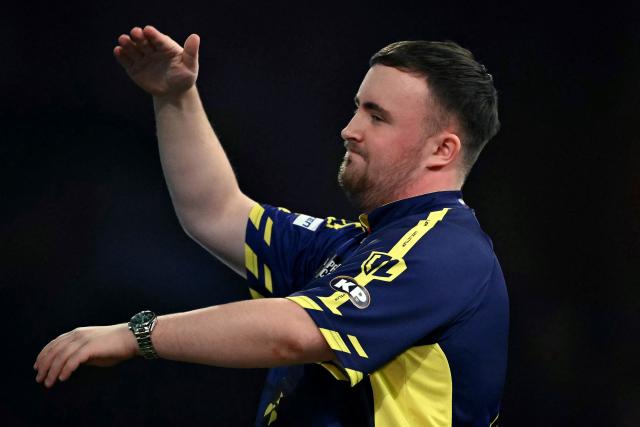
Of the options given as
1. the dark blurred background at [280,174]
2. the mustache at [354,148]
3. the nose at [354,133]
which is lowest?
the dark blurred background at [280,174]

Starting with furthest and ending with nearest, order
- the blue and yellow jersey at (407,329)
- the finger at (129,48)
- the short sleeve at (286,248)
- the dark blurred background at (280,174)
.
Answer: the dark blurred background at (280,174) < the short sleeve at (286,248) < the finger at (129,48) < the blue and yellow jersey at (407,329)

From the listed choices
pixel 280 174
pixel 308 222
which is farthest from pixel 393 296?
pixel 280 174

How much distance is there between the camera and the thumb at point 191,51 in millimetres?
1671

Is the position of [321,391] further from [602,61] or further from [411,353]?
[602,61]

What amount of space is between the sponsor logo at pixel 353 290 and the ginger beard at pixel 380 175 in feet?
1.13

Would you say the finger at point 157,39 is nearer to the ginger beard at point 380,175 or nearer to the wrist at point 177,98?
the wrist at point 177,98

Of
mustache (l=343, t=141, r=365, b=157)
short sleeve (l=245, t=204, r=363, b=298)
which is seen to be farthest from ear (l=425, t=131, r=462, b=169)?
short sleeve (l=245, t=204, r=363, b=298)

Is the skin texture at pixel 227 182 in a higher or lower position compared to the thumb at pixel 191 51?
lower

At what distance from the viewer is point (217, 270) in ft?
8.43

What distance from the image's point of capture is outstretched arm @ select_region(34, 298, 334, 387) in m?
1.21

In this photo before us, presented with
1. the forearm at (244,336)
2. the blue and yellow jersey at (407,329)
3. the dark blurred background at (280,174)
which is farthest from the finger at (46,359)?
the dark blurred background at (280,174)

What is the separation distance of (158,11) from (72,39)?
0.26m

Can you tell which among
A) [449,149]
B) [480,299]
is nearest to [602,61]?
[449,149]

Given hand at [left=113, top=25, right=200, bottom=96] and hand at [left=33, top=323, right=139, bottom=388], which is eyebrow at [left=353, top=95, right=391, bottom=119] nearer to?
hand at [left=113, top=25, right=200, bottom=96]
